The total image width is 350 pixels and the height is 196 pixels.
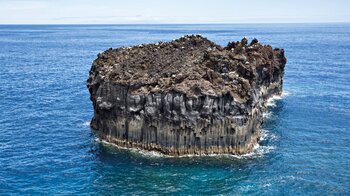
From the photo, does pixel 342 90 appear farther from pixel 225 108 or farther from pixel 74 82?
pixel 74 82

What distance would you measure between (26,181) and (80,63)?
121m

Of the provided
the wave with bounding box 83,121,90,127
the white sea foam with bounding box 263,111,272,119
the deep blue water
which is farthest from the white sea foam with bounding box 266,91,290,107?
the wave with bounding box 83,121,90,127

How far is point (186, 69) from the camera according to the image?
240 ft

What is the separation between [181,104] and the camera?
221 ft

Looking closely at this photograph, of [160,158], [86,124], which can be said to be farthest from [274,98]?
[160,158]

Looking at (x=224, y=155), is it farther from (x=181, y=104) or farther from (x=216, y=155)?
(x=181, y=104)

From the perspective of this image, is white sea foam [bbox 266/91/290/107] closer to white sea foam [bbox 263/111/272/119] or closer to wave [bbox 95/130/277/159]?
white sea foam [bbox 263/111/272/119]

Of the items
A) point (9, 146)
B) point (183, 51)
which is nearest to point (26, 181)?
point (9, 146)

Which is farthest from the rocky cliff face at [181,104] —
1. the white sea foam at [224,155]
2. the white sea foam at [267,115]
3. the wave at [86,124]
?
the white sea foam at [267,115]

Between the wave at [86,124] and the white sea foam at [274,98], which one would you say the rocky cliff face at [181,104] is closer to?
the wave at [86,124]

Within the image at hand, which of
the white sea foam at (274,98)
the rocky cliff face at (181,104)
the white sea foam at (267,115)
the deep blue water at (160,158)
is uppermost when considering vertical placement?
the rocky cliff face at (181,104)

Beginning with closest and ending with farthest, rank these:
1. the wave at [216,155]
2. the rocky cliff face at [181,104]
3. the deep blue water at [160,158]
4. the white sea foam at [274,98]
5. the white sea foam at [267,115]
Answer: the deep blue water at [160,158] < the rocky cliff face at [181,104] < the wave at [216,155] < the white sea foam at [267,115] < the white sea foam at [274,98]

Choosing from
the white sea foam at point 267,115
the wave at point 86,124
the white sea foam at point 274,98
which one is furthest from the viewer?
the white sea foam at point 274,98

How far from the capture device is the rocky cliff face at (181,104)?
67.7 m
